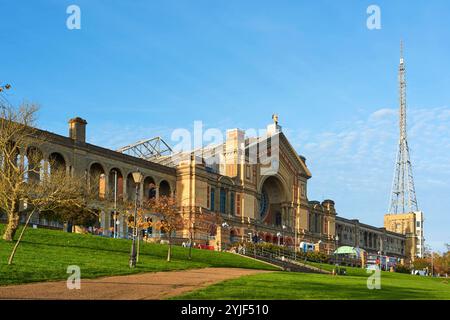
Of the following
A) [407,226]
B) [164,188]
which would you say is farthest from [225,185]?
[407,226]

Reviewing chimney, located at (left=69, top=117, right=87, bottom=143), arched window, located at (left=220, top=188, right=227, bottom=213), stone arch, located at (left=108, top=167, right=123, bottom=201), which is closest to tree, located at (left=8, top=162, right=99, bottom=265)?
chimney, located at (left=69, top=117, right=87, bottom=143)

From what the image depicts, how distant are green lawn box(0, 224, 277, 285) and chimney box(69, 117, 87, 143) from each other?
2397cm

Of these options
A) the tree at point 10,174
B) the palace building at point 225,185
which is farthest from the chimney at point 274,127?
the tree at point 10,174

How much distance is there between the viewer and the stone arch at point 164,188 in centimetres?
8556

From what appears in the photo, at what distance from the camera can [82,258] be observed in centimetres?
3556

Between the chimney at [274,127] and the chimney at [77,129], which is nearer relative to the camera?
the chimney at [77,129]

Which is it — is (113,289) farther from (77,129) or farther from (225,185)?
(225,185)

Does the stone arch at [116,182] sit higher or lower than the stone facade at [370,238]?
higher

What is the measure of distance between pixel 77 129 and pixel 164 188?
19031 mm

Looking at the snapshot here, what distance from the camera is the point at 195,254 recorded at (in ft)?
172

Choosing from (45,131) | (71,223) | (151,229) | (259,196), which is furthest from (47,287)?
(259,196)

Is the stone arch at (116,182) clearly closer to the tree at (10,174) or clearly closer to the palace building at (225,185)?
the palace building at (225,185)

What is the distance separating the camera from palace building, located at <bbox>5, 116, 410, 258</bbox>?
72125 mm

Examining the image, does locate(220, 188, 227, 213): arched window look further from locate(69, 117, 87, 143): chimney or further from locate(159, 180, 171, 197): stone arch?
locate(69, 117, 87, 143): chimney
